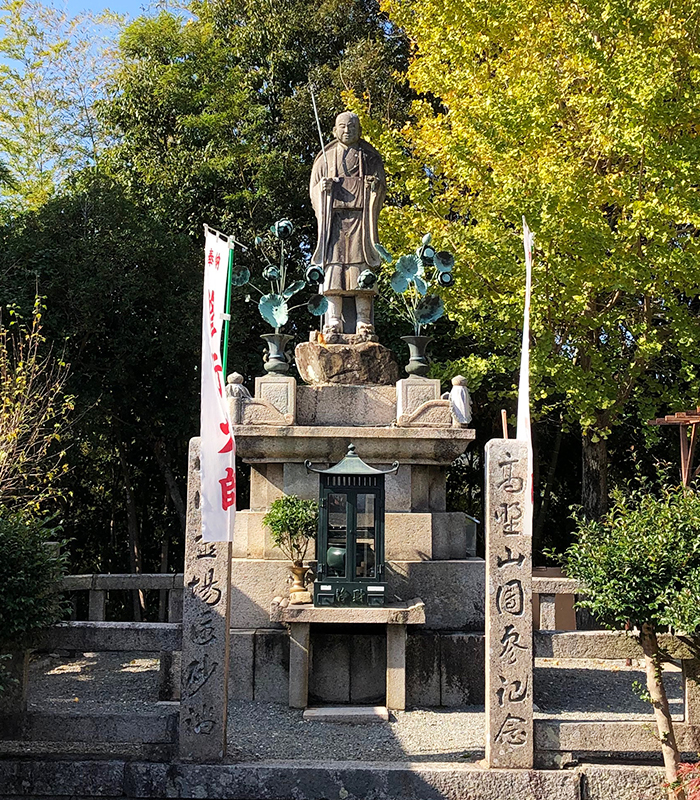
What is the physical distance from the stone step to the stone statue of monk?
183 inches

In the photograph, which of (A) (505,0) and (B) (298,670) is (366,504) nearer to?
(B) (298,670)

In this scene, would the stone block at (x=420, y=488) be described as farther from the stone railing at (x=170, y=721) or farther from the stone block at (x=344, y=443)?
the stone railing at (x=170, y=721)

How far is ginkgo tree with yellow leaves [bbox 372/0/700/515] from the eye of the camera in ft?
40.4

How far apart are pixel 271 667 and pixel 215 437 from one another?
3.21 metres

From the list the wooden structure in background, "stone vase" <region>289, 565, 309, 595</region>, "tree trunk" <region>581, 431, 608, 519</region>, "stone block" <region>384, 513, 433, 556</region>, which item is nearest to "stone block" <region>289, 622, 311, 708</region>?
"stone vase" <region>289, 565, 309, 595</region>

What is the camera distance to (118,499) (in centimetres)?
1945

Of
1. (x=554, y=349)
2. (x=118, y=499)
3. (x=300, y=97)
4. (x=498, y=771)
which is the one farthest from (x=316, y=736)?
(x=300, y=97)

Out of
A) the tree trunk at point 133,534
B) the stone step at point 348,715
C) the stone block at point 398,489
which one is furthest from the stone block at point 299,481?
the tree trunk at point 133,534

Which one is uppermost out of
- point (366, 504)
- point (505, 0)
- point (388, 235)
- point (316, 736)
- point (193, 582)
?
point (505, 0)

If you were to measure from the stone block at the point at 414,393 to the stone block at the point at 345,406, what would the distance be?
0.78 ft

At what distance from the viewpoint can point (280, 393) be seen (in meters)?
9.57

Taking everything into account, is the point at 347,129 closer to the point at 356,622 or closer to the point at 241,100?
the point at 356,622

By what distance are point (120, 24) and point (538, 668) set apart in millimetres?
21100

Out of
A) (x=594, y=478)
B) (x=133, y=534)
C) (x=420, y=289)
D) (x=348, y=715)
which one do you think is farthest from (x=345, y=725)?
(x=133, y=534)
